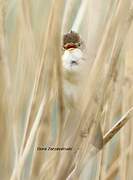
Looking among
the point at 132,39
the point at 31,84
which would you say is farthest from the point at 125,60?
the point at 31,84

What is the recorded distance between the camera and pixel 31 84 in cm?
95

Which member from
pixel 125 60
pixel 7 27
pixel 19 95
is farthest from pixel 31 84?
pixel 125 60

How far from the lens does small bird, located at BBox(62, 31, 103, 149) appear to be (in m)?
0.94

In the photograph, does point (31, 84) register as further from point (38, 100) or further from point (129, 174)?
point (129, 174)

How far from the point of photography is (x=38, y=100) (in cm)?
93

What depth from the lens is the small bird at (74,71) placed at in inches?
37.0

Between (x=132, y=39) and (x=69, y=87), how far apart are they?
222 millimetres

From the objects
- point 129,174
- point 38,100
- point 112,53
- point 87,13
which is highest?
point 87,13

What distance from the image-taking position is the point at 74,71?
95 centimetres

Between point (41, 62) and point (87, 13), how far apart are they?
182mm

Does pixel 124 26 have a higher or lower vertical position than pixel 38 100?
higher

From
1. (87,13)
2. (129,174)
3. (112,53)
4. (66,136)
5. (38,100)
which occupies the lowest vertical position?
→ (129,174)

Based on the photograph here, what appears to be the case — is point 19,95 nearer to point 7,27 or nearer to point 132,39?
point 7,27

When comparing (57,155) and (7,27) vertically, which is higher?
A: (7,27)
